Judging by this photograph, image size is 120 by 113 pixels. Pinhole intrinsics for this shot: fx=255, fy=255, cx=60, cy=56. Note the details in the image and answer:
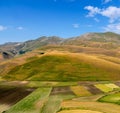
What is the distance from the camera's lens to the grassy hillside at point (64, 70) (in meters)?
111

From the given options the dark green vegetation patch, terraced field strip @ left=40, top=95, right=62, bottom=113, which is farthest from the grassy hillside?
terraced field strip @ left=40, top=95, right=62, bottom=113

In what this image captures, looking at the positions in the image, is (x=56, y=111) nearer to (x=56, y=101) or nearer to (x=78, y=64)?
(x=56, y=101)

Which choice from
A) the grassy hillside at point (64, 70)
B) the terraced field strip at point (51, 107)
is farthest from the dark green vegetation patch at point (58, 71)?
the terraced field strip at point (51, 107)

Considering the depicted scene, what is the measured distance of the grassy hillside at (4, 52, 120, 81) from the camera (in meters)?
111

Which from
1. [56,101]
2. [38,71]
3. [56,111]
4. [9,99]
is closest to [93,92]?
[56,101]

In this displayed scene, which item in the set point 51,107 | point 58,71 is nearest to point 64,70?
point 58,71

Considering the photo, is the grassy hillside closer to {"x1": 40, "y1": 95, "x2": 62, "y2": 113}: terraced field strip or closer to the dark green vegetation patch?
the dark green vegetation patch

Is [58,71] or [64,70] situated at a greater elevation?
[64,70]

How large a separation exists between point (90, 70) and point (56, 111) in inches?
3044

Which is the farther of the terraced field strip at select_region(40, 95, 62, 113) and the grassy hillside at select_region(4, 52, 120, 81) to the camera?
the grassy hillside at select_region(4, 52, 120, 81)

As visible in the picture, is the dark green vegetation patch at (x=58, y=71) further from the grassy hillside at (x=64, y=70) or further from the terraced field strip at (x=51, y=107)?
the terraced field strip at (x=51, y=107)

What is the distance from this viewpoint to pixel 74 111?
44.8m

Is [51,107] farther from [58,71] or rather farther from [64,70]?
[64,70]

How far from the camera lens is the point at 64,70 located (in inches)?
4843
